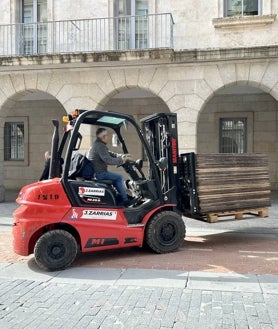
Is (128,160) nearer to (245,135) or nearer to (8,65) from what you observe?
(8,65)

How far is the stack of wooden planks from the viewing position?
7016mm

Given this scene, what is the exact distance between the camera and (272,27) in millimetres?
11805

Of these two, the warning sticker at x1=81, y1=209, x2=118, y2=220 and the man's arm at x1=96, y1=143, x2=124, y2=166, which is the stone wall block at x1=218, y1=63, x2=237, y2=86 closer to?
the man's arm at x1=96, y1=143, x2=124, y2=166

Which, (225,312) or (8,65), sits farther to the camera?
(8,65)

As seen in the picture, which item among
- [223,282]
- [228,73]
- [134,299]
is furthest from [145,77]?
[134,299]

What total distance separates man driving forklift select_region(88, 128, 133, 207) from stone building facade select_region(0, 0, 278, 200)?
557cm

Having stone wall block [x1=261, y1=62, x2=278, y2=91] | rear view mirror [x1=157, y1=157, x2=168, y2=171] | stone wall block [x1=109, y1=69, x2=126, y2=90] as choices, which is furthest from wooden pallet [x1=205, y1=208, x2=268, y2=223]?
stone wall block [x1=109, y1=69, x2=126, y2=90]

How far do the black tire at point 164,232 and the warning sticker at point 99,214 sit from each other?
687 millimetres

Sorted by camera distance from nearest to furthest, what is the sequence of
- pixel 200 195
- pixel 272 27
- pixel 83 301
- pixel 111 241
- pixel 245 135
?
1. pixel 83 301
2. pixel 111 241
3. pixel 200 195
4. pixel 272 27
5. pixel 245 135

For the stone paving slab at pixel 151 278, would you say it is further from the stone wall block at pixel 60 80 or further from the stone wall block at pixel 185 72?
the stone wall block at pixel 60 80

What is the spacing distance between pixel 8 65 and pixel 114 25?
3.65 meters

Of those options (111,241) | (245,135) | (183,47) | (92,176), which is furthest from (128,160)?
(245,135)

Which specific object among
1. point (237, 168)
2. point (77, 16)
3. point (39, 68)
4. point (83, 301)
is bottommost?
point (83, 301)

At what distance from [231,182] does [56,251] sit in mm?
3407
